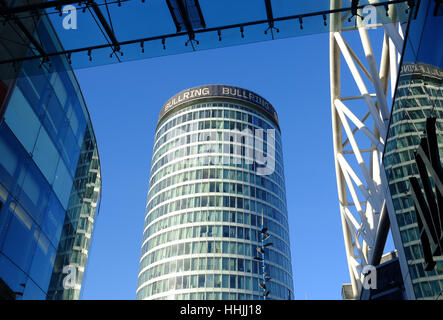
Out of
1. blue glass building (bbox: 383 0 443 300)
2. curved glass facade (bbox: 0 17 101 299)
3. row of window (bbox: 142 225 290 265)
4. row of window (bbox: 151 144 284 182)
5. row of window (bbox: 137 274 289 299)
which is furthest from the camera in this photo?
row of window (bbox: 151 144 284 182)

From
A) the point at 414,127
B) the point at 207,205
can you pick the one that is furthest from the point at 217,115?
the point at 414,127

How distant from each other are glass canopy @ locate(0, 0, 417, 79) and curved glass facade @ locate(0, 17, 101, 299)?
1048 millimetres

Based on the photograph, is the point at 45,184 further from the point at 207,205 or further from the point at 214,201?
the point at 214,201

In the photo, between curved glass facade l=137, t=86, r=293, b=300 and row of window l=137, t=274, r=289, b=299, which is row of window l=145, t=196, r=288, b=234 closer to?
curved glass facade l=137, t=86, r=293, b=300

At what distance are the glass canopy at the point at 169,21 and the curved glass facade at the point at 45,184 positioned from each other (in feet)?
3.44

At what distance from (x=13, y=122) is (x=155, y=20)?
6125 mm

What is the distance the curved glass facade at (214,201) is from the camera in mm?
81125

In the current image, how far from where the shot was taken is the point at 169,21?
11664 millimetres

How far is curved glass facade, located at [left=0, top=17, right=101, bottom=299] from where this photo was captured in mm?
13688

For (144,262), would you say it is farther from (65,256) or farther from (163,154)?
(65,256)

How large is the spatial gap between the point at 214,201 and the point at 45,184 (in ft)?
241

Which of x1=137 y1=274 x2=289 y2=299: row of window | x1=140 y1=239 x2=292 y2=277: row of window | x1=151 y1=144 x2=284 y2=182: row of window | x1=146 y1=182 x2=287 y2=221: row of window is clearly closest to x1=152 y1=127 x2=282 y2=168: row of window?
x1=151 y1=144 x2=284 y2=182: row of window
